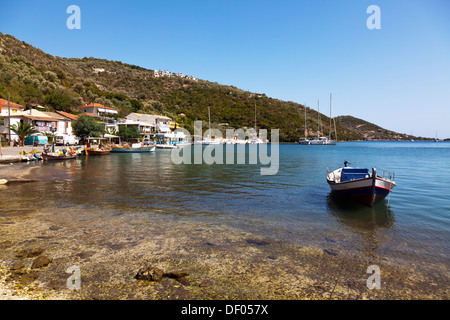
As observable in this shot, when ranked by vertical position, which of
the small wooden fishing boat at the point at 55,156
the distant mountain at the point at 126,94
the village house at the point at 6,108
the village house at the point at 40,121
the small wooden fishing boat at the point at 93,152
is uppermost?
the distant mountain at the point at 126,94

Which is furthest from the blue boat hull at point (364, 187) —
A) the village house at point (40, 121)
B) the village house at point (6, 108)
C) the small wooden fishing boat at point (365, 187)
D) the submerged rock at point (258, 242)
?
the village house at point (6, 108)

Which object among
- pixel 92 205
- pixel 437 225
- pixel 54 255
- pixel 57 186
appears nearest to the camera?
pixel 54 255

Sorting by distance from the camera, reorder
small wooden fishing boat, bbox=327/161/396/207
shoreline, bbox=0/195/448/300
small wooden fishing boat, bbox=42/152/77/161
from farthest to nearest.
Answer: small wooden fishing boat, bbox=42/152/77/161 → small wooden fishing boat, bbox=327/161/396/207 → shoreline, bbox=0/195/448/300

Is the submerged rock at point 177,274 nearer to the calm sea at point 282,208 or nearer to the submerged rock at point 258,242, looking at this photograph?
the submerged rock at point 258,242

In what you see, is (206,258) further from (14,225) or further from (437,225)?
(437,225)

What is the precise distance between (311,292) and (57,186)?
17.8 meters

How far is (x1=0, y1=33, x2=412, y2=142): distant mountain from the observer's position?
65188mm

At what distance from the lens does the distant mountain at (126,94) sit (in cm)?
6519

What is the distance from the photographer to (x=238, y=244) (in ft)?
26.1

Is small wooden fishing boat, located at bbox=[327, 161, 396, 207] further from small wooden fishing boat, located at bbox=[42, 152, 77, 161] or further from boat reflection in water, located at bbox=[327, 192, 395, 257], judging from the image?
small wooden fishing boat, located at bbox=[42, 152, 77, 161]

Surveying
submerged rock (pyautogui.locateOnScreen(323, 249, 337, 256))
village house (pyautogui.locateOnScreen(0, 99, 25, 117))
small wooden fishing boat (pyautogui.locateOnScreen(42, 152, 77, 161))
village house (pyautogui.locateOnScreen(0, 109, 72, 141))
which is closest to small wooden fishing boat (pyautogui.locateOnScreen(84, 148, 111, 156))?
small wooden fishing boat (pyautogui.locateOnScreen(42, 152, 77, 161))

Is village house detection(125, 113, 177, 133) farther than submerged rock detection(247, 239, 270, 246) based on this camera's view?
Yes

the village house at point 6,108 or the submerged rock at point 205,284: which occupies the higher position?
the village house at point 6,108
